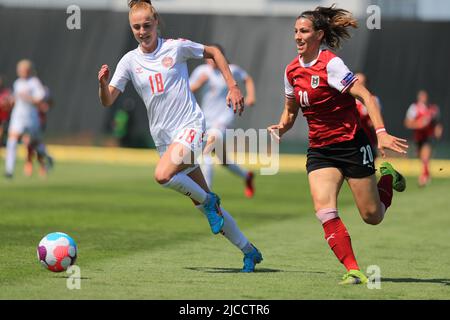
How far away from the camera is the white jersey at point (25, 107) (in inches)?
928

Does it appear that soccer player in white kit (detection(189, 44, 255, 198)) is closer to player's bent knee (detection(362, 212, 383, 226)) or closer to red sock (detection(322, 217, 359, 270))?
player's bent knee (detection(362, 212, 383, 226))

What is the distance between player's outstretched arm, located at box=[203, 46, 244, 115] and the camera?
9555 mm

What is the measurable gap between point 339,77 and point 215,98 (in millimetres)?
9886

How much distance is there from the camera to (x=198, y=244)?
12398 mm

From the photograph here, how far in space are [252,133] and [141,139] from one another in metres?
3.72

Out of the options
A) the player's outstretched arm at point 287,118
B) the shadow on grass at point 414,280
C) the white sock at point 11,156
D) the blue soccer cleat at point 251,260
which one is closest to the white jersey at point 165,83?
the player's outstretched arm at point 287,118

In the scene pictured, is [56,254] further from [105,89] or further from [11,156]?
[11,156]

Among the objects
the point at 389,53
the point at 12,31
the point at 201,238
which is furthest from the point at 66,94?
the point at 201,238

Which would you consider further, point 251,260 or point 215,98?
point 215,98

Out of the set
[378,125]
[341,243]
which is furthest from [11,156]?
[378,125]

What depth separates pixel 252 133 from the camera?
117 ft

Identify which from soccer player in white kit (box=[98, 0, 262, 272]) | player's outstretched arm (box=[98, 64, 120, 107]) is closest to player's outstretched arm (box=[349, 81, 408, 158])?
soccer player in white kit (box=[98, 0, 262, 272])
